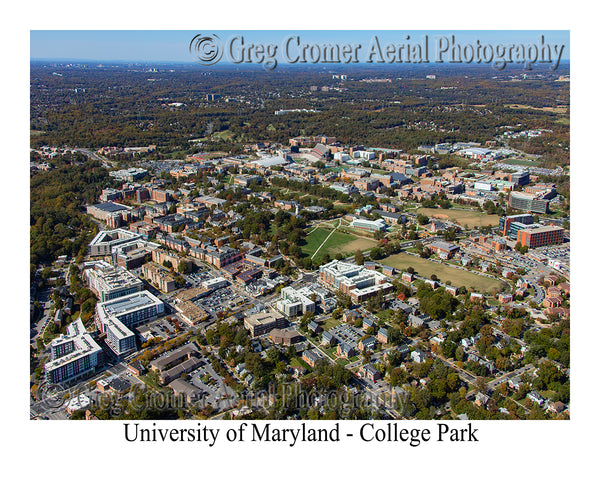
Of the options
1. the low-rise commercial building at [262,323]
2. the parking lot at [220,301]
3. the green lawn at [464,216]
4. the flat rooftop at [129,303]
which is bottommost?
the low-rise commercial building at [262,323]

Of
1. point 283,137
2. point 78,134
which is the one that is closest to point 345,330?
point 283,137

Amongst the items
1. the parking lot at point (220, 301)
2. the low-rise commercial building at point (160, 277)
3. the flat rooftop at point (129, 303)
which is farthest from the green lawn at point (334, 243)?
the flat rooftop at point (129, 303)

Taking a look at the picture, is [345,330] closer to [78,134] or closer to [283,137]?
[283,137]

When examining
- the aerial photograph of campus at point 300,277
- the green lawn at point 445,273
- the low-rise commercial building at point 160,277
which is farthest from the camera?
the green lawn at point 445,273

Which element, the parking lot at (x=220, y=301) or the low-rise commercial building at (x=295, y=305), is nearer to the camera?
the low-rise commercial building at (x=295, y=305)

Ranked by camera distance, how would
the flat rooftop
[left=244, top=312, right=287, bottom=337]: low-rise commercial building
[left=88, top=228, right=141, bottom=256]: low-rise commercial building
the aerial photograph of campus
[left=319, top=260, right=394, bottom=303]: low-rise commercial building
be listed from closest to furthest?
the aerial photograph of campus → [left=244, top=312, right=287, bottom=337]: low-rise commercial building → the flat rooftop → [left=319, top=260, right=394, bottom=303]: low-rise commercial building → [left=88, top=228, right=141, bottom=256]: low-rise commercial building

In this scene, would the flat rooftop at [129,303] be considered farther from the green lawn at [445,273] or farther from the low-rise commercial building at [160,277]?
the green lawn at [445,273]

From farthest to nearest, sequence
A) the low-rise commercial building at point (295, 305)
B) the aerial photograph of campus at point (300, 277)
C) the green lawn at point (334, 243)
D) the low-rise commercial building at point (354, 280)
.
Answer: the green lawn at point (334, 243), the low-rise commercial building at point (354, 280), the low-rise commercial building at point (295, 305), the aerial photograph of campus at point (300, 277)

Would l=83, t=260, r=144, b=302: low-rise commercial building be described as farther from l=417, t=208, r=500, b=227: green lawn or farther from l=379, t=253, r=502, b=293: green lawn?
l=417, t=208, r=500, b=227: green lawn

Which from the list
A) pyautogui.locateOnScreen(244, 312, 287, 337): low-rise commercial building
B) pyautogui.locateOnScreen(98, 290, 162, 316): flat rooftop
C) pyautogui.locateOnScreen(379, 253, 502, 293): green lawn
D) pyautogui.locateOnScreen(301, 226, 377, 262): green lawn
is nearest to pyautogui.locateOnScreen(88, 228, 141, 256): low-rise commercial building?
pyautogui.locateOnScreen(98, 290, 162, 316): flat rooftop
